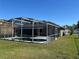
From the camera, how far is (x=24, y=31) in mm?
31406

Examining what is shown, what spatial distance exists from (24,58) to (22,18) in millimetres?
14129

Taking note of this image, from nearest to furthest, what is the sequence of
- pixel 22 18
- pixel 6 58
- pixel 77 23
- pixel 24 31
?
pixel 6 58 → pixel 22 18 → pixel 24 31 → pixel 77 23

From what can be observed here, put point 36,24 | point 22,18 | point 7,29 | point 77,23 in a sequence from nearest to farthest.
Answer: point 22,18, point 36,24, point 7,29, point 77,23

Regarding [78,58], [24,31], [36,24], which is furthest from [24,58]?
[24,31]

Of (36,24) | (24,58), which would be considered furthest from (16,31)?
(24,58)

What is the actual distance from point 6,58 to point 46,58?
239cm

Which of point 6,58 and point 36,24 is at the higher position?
point 36,24

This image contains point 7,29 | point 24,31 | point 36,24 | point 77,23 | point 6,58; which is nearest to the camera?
point 6,58

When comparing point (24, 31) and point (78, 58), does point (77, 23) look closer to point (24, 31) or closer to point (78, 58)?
point (24, 31)

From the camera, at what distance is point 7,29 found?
2870cm

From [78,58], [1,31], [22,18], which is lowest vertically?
[78,58]

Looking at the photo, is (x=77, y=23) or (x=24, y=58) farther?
(x=77, y=23)

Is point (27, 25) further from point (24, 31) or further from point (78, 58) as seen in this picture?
point (78, 58)

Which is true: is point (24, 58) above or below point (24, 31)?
Answer: below
